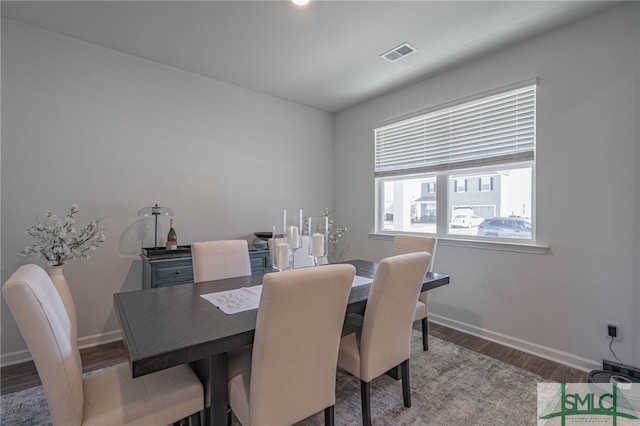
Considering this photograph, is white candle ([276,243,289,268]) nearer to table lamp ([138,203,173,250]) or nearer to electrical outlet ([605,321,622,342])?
table lamp ([138,203,173,250])

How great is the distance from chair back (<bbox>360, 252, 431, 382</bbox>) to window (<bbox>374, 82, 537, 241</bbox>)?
1.65m

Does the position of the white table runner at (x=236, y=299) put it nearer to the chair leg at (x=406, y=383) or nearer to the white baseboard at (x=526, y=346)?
the chair leg at (x=406, y=383)

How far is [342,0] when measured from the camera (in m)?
2.15

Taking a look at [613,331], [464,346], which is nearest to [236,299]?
[464,346]

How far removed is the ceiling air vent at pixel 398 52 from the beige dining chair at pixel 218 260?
221 cm

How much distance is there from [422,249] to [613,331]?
1446mm

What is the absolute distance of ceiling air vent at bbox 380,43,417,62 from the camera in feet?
8.95

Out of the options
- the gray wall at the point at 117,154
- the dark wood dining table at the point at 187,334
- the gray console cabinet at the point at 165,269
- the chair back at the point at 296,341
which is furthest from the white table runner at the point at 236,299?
the gray wall at the point at 117,154

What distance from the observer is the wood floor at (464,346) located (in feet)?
7.24

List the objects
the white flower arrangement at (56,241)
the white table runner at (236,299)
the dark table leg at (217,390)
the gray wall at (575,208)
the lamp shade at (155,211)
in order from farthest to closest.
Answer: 1. the lamp shade at (155,211)
2. the white flower arrangement at (56,241)
3. the gray wall at (575,208)
4. the white table runner at (236,299)
5. the dark table leg at (217,390)

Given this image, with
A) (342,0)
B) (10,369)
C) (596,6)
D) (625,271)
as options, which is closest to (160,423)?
(10,369)

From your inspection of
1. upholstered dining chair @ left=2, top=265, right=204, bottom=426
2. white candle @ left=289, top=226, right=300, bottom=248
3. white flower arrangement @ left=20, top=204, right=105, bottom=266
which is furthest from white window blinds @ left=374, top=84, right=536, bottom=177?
white flower arrangement @ left=20, top=204, right=105, bottom=266

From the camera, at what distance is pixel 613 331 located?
2.22 meters

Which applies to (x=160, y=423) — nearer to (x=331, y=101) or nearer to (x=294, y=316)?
(x=294, y=316)
